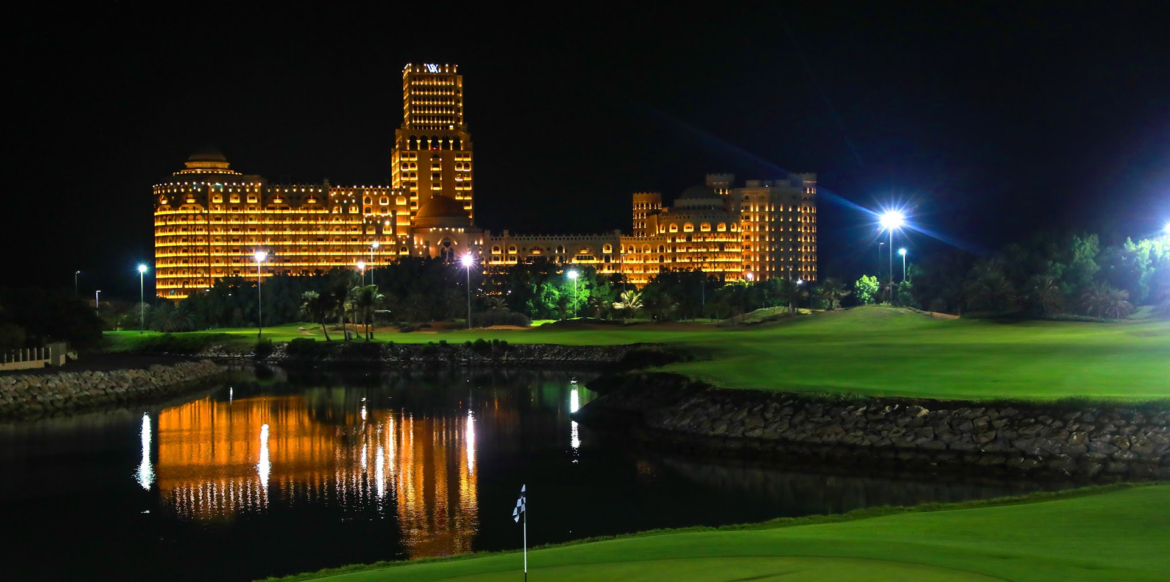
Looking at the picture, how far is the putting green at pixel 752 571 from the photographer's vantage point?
51.9 ft

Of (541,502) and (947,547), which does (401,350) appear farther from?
(947,547)

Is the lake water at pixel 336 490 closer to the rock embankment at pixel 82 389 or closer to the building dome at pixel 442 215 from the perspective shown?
the rock embankment at pixel 82 389

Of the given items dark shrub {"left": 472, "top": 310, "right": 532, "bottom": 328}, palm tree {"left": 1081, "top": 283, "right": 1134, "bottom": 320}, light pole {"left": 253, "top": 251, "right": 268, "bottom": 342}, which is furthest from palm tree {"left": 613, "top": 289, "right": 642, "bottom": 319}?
palm tree {"left": 1081, "top": 283, "right": 1134, "bottom": 320}

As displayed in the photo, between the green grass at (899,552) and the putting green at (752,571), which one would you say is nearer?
Answer: the putting green at (752,571)

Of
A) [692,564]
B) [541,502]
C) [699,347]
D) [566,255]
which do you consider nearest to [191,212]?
[566,255]

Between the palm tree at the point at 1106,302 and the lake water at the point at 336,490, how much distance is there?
51794 mm

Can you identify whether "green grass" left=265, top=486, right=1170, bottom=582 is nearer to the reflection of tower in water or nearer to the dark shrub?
the reflection of tower in water

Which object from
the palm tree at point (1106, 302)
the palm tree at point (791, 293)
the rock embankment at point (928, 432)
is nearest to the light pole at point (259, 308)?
the palm tree at point (791, 293)

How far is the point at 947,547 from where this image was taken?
724 inches

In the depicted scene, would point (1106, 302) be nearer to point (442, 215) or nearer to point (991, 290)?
point (991, 290)

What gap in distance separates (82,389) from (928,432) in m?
46.1

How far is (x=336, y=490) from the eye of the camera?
3497 cm

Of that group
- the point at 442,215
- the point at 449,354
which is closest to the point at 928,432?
the point at 449,354

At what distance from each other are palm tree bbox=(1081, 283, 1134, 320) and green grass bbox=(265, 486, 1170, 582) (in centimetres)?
6815
